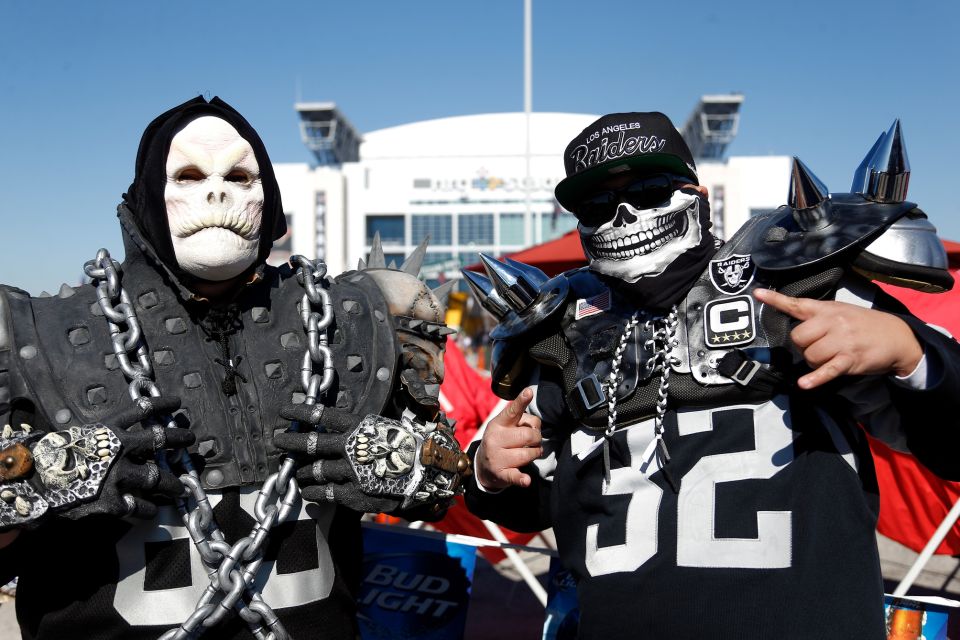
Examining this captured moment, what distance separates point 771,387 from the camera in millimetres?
1876

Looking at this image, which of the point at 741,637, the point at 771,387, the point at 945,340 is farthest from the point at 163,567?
the point at 945,340

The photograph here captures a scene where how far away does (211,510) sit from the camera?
1.99 metres

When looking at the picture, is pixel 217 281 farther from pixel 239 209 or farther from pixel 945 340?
pixel 945 340

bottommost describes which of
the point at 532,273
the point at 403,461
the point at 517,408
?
the point at 403,461

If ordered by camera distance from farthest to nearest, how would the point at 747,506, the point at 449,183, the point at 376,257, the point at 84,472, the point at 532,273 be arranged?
the point at 449,183 → the point at 376,257 → the point at 532,273 → the point at 747,506 → the point at 84,472

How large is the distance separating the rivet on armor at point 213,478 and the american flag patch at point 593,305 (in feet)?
3.17

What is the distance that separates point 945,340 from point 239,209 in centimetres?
162

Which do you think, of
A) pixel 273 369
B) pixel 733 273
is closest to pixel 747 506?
pixel 733 273

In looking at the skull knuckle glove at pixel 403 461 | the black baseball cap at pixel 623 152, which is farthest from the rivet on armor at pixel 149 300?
the black baseball cap at pixel 623 152

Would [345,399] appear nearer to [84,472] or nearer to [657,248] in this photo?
[84,472]

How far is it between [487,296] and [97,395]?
1008 mm

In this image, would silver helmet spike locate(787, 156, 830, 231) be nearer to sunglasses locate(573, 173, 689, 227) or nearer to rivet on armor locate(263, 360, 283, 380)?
sunglasses locate(573, 173, 689, 227)

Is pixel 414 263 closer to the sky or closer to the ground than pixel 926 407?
closer to the sky

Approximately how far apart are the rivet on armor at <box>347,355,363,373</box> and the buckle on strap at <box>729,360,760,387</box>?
0.95m
